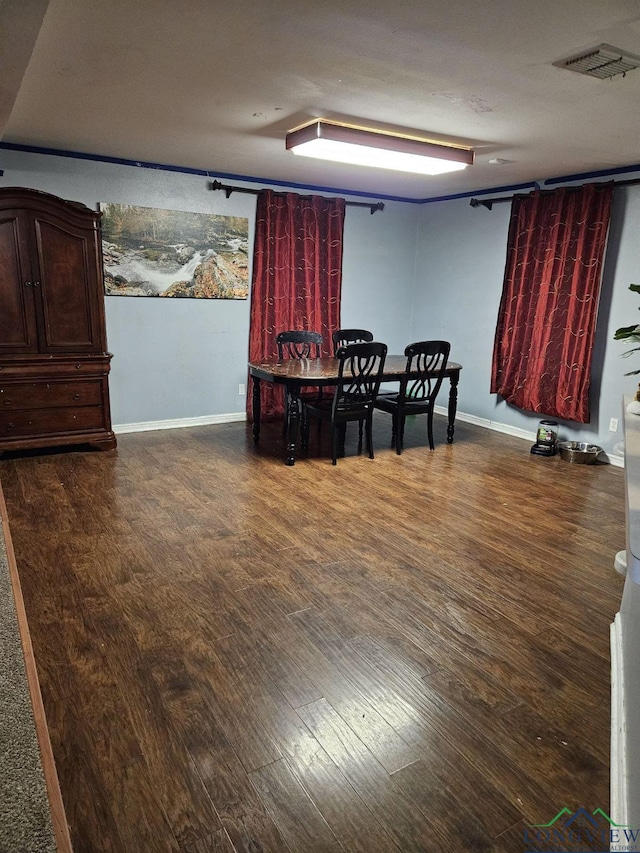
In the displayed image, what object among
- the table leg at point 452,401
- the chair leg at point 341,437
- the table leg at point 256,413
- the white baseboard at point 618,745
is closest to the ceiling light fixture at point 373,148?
the table leg at point 452,401

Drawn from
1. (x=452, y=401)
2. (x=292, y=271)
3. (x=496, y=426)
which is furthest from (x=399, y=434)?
(x=292, y=271)

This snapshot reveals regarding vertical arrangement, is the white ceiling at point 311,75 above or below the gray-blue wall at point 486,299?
above

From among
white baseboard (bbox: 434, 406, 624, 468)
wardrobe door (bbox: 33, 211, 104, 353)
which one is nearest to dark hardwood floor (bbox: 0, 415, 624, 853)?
wardrobe door (bbox: 33, 211, 104, 353)

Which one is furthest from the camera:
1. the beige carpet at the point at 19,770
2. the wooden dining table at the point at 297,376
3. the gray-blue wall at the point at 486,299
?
the gray-blue wall at the point at 486,299

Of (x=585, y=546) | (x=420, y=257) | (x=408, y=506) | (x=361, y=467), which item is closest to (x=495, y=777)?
(x=585, y=546)

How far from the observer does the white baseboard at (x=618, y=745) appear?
1.51 m

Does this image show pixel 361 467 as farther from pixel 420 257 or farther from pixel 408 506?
pixel 420 257

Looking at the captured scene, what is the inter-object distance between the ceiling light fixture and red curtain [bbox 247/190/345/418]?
169 cm

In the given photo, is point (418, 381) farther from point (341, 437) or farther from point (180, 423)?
point (180, 423)

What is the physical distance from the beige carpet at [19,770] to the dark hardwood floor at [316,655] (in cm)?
12

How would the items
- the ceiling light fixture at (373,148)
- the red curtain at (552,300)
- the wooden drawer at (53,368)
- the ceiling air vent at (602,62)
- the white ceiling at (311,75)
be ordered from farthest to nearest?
the red curtain at (552,300) < the wooden drawer at (53,368) < the ceiling light fixture at (373,148) < the ceiling air vent at (602,62) < the white ceiling at (311,75)

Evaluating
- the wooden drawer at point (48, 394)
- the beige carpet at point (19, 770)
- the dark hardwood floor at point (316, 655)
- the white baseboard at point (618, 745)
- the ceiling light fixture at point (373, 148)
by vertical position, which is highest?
the ceiling light fixture at point (373, 148)

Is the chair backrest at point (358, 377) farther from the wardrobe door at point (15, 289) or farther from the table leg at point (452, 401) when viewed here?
the wardrobe door at point (15, 289)

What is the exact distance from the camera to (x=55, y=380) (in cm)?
425
